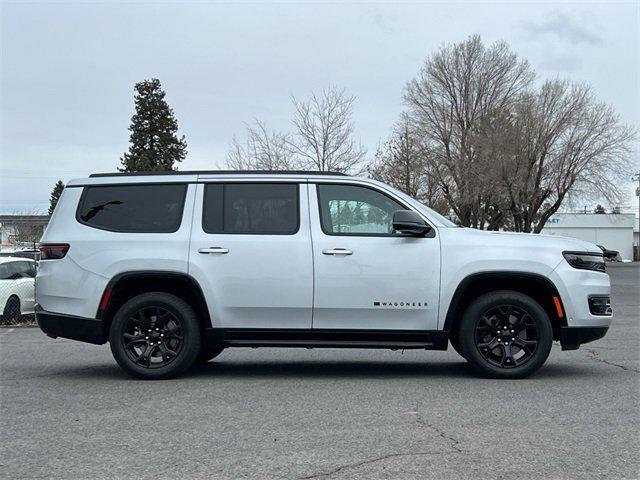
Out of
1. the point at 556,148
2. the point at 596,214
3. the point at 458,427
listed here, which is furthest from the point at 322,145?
the point at 596,214

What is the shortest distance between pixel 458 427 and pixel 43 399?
11.7 feet

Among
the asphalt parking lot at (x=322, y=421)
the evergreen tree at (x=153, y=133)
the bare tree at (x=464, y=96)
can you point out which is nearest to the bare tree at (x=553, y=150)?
the bare tree at (x=464, y=96)

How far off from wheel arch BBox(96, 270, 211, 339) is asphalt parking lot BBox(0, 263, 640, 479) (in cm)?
66

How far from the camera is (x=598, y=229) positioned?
83125 mm

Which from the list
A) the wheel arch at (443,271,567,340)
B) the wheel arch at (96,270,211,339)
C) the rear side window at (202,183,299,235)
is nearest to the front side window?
the rear side window at (202,183,299,235)

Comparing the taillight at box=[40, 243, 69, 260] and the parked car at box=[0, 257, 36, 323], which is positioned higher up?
the taillight at box=[40, 243, 69, 260]

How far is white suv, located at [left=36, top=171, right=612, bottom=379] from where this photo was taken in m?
7.54

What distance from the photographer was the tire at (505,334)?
298 inches

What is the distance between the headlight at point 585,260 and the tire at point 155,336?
3.61 m

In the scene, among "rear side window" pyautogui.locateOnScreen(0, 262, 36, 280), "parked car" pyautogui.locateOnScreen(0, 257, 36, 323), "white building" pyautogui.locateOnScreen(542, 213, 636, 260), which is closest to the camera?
"parked car" pyautogui.locateOnScreen(0, 257, 36, 323)

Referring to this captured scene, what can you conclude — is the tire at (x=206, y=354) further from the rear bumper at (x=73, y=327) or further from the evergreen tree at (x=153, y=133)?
the evergreen tree at (x=153, y=133)

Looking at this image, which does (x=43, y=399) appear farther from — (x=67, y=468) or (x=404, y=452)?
(x=404, y=452)

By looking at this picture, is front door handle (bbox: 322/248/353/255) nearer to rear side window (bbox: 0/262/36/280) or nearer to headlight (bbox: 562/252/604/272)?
headlight (bbox: 562/252/604/272)

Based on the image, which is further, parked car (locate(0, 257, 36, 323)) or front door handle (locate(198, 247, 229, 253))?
parked car (locate(0, 257, 36, 323))
